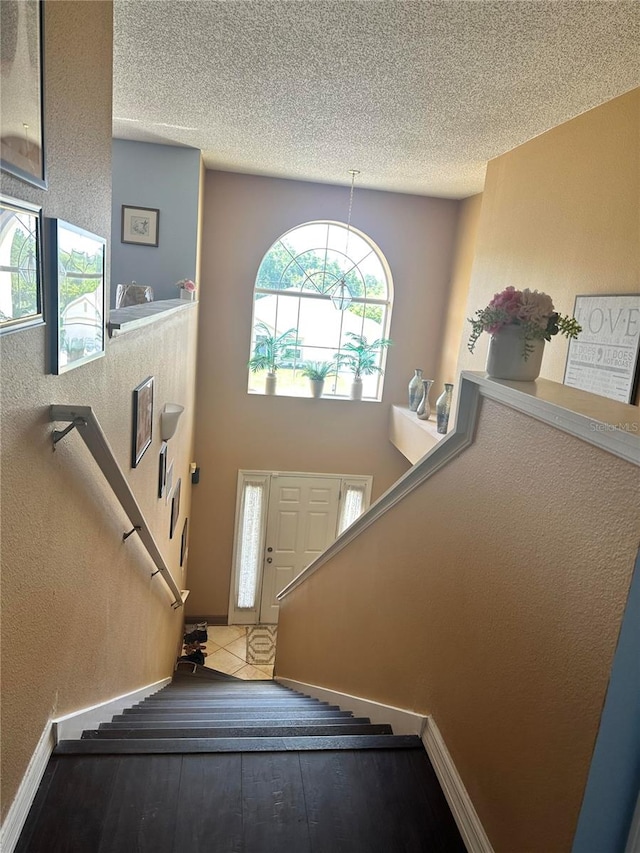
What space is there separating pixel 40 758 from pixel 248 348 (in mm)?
4776

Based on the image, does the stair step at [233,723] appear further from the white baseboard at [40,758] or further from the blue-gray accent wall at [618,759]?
the blue-gray accent wall at [618,759]

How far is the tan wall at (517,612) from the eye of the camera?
40.5 inches

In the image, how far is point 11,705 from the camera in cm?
119

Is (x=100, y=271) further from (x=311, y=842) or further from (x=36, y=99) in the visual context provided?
(x=311, y=842)

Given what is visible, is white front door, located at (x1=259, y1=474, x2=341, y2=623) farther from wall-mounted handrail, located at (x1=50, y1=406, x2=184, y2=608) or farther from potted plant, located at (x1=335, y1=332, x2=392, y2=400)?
wall-mounted handrail, located at (x1=50, y1=406, x2=184, y2=608)

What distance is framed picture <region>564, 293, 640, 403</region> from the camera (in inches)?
109

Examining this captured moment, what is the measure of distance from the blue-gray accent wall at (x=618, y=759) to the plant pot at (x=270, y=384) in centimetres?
515

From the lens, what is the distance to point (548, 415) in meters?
1.22

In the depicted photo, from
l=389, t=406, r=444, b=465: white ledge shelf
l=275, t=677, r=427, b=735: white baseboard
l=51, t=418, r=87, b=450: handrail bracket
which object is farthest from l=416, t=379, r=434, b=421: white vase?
l=51, t=418, r=87, b=450: handrail bracket

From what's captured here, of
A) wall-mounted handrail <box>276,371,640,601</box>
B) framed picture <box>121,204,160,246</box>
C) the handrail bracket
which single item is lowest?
the handrail bracket

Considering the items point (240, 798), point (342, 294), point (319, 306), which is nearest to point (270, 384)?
point (319, 306)

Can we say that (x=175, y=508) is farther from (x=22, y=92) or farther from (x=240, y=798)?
(x=22, y=92)

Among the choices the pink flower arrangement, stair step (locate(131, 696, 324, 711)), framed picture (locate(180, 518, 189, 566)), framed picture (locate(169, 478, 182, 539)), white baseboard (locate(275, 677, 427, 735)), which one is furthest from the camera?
Answer: framed picture (locate(180, 518, 189, 566))

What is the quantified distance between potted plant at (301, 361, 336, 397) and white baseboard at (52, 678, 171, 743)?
12.3 feet
